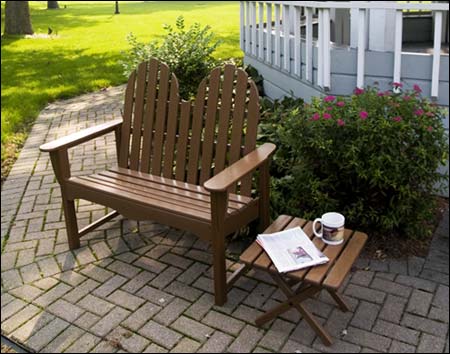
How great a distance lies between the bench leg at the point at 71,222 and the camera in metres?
3.91

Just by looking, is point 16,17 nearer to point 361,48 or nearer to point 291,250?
point 361,48

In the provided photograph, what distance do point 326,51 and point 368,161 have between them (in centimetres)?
153

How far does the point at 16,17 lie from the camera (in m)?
15.1

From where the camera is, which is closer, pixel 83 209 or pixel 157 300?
pixel 157 300

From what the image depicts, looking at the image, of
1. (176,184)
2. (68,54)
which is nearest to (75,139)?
(176,184)

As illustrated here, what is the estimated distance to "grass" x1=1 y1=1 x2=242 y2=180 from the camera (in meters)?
8.12

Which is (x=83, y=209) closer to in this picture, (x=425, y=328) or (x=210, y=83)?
(x=210, y=83)

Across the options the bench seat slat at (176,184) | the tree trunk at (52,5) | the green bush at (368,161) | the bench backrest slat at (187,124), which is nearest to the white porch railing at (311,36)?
the green bush at (368,161)

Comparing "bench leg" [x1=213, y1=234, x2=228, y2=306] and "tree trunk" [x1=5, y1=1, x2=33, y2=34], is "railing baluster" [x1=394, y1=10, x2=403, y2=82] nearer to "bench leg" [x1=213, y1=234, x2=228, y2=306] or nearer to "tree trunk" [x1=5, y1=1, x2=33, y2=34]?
"bench leg" [x1=213, y1=234, x2=228, y2=306]

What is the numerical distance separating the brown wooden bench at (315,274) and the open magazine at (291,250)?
0.09ft

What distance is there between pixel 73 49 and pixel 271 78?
8.02 meters

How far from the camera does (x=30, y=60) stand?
39.1 ft

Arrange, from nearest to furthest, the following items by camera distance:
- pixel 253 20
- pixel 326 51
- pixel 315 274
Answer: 1. pixel 315 274
2. pixel 326 51
3. pixel 253 20

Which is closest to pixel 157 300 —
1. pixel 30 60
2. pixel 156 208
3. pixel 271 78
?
pixel 156 208
